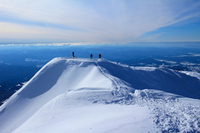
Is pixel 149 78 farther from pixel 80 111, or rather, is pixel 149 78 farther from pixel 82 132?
pixel 82 132

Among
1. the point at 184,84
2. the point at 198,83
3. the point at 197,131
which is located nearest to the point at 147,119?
the point at 197,131

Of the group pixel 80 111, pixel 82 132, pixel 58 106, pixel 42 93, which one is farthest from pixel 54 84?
pixel 82 132

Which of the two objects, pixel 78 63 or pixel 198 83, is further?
pixel 198 83

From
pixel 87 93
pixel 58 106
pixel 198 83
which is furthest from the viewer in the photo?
pixel 198 83

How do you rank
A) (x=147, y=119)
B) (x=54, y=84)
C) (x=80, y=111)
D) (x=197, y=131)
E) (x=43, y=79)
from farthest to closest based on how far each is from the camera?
(x=43, y=79), (x=54, y=84), (x=80, y=111), (x=147, y=119), (x=197, y=131)

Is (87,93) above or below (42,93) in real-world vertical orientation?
above

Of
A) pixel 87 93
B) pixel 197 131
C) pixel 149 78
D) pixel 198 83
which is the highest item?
pixel 197 131
